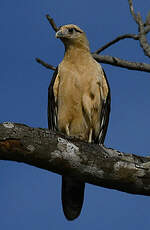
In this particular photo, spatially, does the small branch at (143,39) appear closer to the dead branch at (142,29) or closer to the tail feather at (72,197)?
the dead branch at (142,29)

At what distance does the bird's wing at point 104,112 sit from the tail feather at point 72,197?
1.32m

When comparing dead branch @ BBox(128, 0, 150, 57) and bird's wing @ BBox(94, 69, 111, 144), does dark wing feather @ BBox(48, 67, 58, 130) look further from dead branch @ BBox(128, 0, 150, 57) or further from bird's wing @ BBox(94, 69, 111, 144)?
dead branch @ BBox(128, 0, 150, 57)

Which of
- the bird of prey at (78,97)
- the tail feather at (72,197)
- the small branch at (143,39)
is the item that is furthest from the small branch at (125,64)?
the bird of prey at (78,97)

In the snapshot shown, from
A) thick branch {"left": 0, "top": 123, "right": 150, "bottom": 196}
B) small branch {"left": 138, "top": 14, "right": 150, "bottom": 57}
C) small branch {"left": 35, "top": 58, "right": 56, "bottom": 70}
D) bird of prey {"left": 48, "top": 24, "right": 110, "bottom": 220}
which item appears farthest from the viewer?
bird of prey {"left": 48, "top": 24, "right": 110, "bottom": 220}

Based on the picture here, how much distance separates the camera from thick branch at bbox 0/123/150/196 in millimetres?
3098

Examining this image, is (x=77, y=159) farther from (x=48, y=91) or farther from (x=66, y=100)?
(x=48, y=91)

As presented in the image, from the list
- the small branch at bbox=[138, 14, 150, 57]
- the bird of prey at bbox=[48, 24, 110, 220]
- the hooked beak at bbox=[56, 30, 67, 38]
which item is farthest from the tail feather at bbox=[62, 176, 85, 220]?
the hooked beak at bbox=[56, 30, 67, 38]

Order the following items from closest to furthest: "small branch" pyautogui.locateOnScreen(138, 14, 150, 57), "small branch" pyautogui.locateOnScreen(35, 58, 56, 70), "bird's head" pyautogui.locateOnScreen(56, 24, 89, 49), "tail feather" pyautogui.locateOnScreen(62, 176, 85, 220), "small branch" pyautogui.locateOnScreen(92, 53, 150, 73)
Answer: "small branch" pyautogui.locateOnScreen(92, 53, 150, 73) → "small branch" pyautogui.locateOnScreen(138, 14, 150, 57) → "small branch" pyautogui.locateOnScreen(35, 58, 56, 70) → "tail feather" pyautogui.locateOnScreen(62, 176, 85, 220) → "bird's head" pyautogui.locateOnScreen(56, 24, 89, 49)

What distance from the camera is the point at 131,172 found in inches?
127

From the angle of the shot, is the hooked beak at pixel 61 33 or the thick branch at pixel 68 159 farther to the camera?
the hooked beak at pixel 61 33

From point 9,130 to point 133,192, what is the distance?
3.54 feet

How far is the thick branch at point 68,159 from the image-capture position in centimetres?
310

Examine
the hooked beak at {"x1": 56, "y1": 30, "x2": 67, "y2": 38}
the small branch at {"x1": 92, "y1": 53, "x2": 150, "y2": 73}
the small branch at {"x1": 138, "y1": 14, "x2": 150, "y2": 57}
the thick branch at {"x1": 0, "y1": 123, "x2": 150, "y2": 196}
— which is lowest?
the thick branch at {"x1": 0, "y1": 123, "x2": 150, "y2": 196}

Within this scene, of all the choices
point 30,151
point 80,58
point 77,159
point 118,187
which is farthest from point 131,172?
point 80,58
